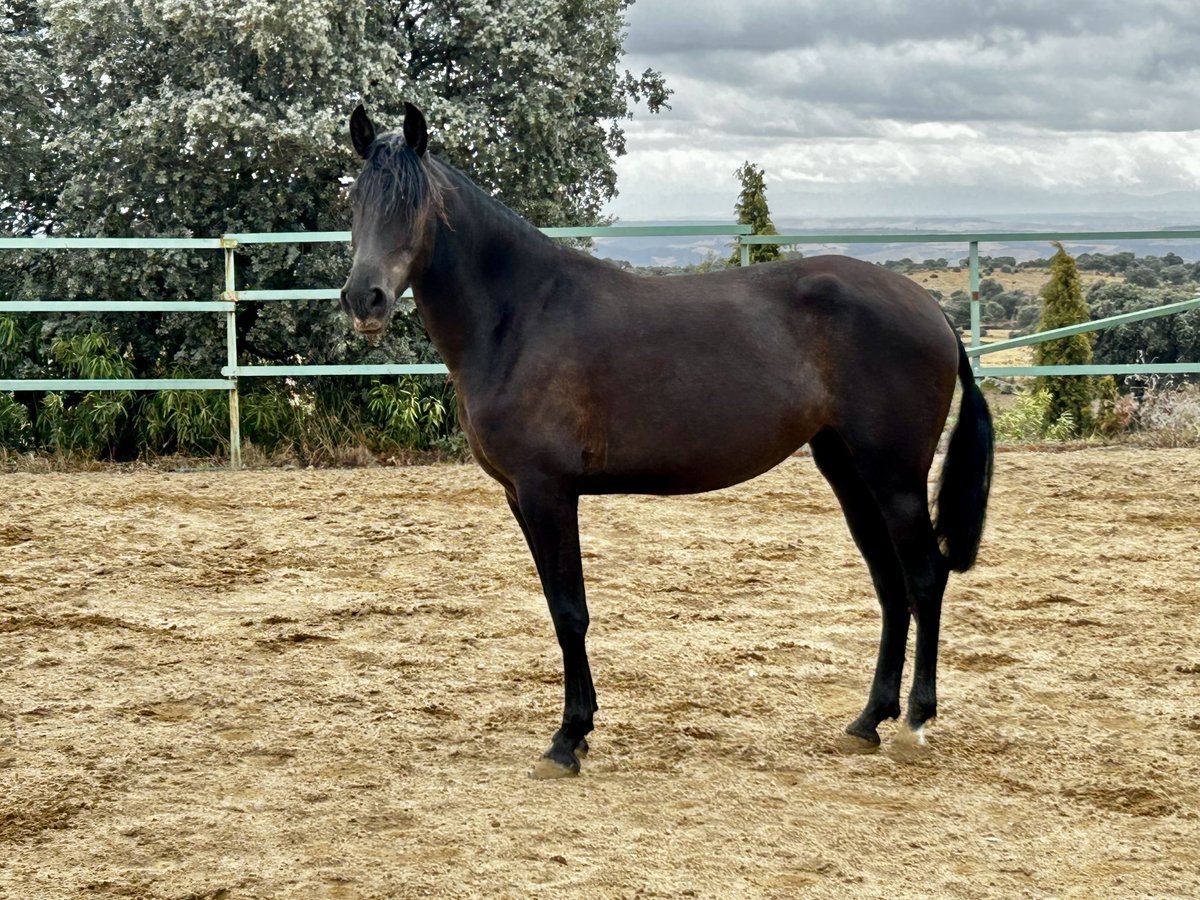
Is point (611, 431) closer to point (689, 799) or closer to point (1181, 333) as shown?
point (689, 799)

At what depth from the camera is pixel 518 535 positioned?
6715 millimetres

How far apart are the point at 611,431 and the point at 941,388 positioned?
3.27ft

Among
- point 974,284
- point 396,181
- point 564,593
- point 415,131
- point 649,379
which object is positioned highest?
point 415,131

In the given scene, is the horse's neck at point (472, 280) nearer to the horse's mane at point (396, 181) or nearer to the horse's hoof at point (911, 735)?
the horse's mane at point (396, 181)

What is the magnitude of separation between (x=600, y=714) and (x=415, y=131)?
193cm

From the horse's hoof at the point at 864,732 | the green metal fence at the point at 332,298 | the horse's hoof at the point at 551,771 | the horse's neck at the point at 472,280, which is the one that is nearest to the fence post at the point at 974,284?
the green metal fence at the point at 332,298

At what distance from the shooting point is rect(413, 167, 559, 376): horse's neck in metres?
3.60

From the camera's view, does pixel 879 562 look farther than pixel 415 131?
Yes

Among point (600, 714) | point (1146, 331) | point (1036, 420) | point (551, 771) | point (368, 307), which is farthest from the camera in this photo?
point (1146, 331)

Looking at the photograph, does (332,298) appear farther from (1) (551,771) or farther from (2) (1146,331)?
(2) (1146,331)

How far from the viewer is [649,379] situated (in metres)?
3.61

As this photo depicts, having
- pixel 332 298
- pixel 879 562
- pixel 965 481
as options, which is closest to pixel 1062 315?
pixel 332 298

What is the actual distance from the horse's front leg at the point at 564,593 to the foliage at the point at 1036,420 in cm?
1007

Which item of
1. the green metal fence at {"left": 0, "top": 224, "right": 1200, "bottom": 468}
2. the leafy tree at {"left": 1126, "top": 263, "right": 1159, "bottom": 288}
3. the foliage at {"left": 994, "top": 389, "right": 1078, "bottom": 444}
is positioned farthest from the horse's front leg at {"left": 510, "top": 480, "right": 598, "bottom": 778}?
the leafy tree at {"left": 1126, "top": 263, "right": 1159, "bottom": 288}
